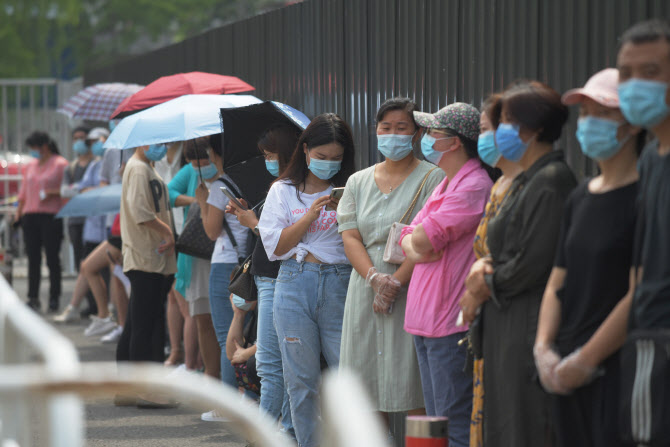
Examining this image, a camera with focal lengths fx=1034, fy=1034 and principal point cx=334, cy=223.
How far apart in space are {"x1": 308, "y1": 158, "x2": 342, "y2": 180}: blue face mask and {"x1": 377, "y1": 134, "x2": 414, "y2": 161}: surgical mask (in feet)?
1.50

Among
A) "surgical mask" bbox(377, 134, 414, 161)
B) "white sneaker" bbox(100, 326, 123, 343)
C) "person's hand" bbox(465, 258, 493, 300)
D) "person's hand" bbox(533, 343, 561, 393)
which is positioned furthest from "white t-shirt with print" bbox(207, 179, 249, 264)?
"white sneaker" bbox(100, 326, 123, 343)

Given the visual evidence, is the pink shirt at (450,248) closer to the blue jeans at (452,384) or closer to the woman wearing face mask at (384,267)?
the blue jeans at (452,384)

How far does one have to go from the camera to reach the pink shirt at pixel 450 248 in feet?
15.0

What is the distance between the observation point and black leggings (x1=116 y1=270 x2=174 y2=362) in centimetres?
748

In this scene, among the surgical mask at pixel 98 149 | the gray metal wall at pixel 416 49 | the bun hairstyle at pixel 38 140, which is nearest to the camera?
the gray metal wall at pixel 416 49

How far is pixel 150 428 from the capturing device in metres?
6.93

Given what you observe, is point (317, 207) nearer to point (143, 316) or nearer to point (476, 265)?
point (476, 265)

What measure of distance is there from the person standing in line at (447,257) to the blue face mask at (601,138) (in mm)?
1196

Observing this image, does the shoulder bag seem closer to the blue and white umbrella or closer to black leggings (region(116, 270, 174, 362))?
the blue and white umbrella

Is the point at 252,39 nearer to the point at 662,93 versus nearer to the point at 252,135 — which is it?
the point at 252,135

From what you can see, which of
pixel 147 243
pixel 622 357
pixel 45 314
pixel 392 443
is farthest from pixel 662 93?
pixel 45 314

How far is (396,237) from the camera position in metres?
4.93

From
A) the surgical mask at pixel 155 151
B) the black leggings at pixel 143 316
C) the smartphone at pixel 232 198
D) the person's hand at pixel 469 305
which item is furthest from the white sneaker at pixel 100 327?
the person's hand at pixel 469 305

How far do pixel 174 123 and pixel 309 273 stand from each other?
7.13 feet
